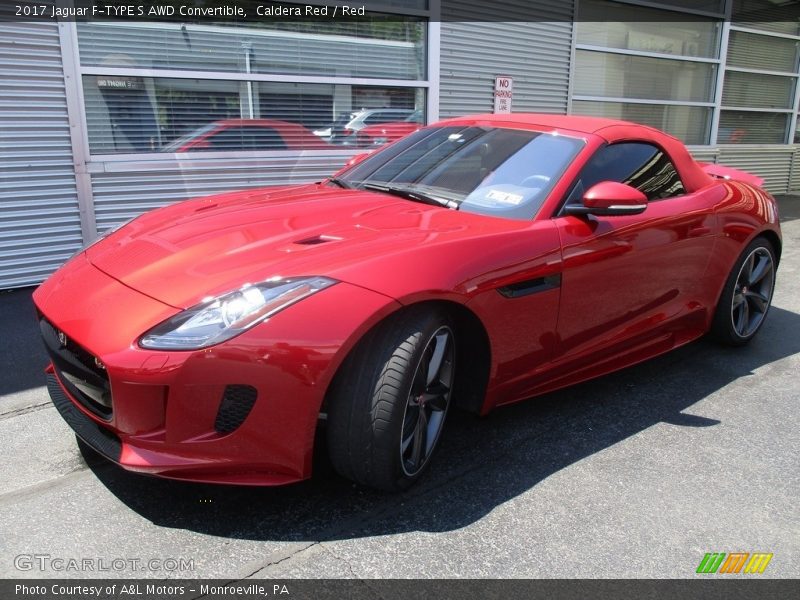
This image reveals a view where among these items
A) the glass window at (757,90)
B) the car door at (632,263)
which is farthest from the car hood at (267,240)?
the glass window at (757,90)

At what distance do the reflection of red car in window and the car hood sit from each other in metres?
3.51

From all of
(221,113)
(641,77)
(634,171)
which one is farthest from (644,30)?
(634,171)

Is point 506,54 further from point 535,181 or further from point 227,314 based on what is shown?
point 227,314

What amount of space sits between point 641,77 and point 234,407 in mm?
10429

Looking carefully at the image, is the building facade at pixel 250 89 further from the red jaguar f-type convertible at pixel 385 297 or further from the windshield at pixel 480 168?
the windshield at pixel 480 168

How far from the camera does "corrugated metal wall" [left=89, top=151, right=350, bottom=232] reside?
628cm

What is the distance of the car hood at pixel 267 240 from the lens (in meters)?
2.40

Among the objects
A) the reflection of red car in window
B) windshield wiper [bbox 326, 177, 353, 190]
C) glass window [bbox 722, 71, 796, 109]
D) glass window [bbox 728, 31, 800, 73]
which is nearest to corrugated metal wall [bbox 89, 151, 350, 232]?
the reflection of red car in window

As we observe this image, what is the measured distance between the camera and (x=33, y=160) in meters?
5.85

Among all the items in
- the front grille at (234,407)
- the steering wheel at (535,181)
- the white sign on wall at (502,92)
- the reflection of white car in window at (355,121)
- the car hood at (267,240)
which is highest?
the white sign on wall at (502,92)

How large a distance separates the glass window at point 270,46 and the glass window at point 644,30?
128 inches

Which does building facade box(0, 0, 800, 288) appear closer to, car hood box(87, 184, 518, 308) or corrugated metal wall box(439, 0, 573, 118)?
corrugated metal wall box(439, 0, 573, 118)

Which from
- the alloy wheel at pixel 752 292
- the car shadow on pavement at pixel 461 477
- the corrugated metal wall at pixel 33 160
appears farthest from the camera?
the corrugated metal wall at pixel 33 160

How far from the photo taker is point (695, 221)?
12.4 ft
